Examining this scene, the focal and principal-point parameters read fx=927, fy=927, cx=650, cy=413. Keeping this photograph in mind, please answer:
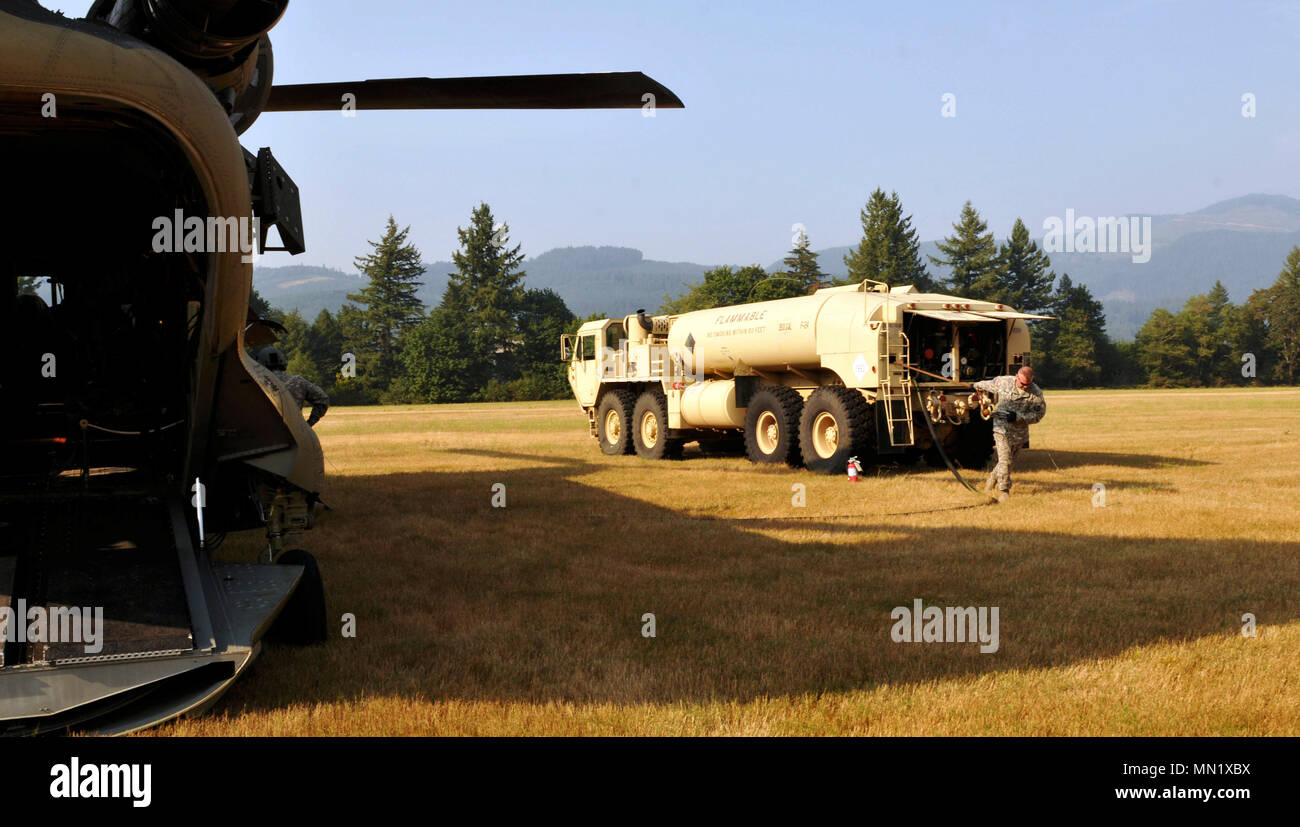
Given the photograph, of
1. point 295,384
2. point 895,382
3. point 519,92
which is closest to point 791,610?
point 519,92

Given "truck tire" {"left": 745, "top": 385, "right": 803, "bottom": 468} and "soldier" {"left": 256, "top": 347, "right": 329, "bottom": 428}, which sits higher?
"soldier" {"left": 256, "top": 347, "right": 329, "bottom": 428}

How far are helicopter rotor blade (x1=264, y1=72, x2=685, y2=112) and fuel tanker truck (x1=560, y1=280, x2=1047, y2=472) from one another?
286 inches

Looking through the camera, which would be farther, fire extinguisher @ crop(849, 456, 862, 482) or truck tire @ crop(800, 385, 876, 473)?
truck tire @ crop(800, 385, 876, 473)

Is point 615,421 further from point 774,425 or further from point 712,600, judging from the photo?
point 712,600

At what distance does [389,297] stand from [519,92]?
7590 centimetres

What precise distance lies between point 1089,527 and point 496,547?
18.4ft

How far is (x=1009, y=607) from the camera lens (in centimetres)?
604

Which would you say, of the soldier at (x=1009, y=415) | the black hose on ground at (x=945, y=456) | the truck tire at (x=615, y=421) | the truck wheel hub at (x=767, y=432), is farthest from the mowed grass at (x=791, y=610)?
the truck tire at (x=615, y=421)

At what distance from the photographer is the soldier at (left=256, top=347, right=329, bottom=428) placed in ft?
32.5

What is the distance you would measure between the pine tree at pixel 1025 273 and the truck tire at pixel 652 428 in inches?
2767

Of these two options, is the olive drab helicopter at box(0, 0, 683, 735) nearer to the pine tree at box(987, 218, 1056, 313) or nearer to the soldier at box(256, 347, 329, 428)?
the soldier at box(256, 347, 329, 428)

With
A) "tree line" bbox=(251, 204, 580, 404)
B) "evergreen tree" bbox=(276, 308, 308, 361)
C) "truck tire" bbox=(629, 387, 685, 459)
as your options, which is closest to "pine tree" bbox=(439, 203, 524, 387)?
"tree line" bbox=(251, 204, 580, 404)

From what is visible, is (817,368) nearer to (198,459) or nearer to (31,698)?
(198,459)

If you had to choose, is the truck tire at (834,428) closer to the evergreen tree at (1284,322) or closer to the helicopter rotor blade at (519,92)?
the helicopter rotor blade at (519,92)
